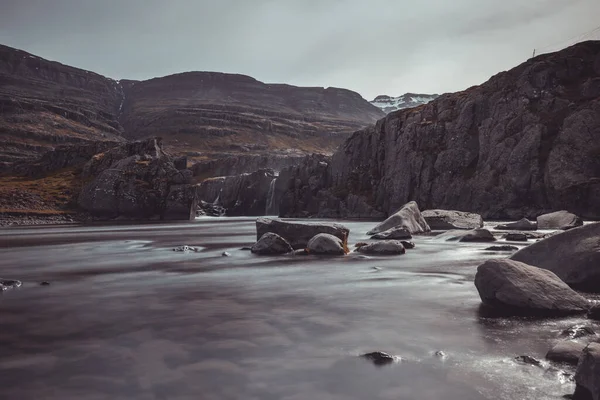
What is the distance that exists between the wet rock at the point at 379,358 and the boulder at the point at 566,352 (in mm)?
2584

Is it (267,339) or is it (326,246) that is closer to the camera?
(267,339)

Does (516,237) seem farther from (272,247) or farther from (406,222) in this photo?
(272,247)

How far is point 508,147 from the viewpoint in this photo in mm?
73000

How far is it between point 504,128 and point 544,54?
2097cm

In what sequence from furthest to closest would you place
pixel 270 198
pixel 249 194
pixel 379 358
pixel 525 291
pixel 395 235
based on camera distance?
1. pixel 249 194
2. pixel 270 198
3. pixel 395 235
4. pixel 525 291
5. pixel 379 358

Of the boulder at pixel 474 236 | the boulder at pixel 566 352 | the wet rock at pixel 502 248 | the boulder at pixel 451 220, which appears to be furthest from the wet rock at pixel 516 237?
the boulder at pixel 566 352

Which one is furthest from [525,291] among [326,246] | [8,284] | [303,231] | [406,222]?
[406,222]

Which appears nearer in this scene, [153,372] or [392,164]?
Result: [153,372]

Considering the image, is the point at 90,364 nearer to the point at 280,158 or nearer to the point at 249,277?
the point at 249,277

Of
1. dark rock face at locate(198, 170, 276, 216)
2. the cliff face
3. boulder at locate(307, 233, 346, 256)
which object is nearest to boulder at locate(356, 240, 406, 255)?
boulder at locate(307, 233, 346, 256)

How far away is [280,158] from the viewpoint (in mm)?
180375

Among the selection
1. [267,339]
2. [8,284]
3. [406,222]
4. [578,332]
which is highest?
[406,222]

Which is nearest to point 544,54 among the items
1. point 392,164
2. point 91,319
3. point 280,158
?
point 392,164

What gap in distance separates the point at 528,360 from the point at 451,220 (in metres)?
39.3
